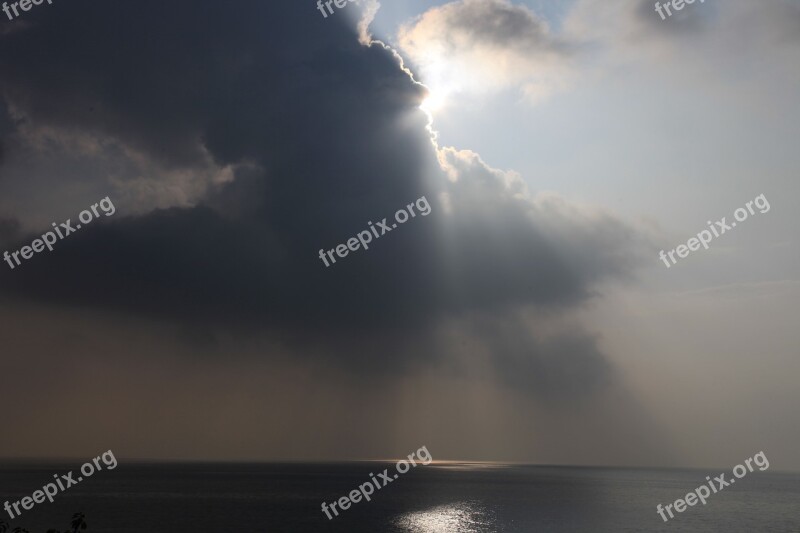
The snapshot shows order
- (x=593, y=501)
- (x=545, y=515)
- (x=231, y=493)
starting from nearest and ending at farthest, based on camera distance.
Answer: (x=545, y=515)
(x=593, y=501)
(x=231, y=493)

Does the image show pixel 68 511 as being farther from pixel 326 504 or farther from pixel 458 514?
pixel 458 514

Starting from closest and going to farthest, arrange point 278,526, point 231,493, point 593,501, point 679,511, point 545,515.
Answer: point 278,526 → point 545,515 → point 679,511 → point 593,501 → point 231,493

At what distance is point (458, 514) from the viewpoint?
140m

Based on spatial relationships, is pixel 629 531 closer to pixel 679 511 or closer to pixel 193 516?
pixel 679 511

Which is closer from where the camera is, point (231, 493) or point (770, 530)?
point (770, 530)

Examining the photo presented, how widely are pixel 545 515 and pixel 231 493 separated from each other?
97.7 m

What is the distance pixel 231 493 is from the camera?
191 meters

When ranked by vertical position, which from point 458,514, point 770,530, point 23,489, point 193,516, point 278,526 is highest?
point 23,489

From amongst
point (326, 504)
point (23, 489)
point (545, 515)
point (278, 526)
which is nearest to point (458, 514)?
point (545, 515)

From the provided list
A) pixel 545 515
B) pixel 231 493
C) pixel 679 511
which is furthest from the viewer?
pixel 231 493

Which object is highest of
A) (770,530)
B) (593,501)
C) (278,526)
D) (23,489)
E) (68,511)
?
(23,489)

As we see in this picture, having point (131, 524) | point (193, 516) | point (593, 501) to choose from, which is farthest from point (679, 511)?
point (131, 524)

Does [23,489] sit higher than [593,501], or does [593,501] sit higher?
[23,489]

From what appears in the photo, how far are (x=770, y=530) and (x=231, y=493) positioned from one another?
138 m
